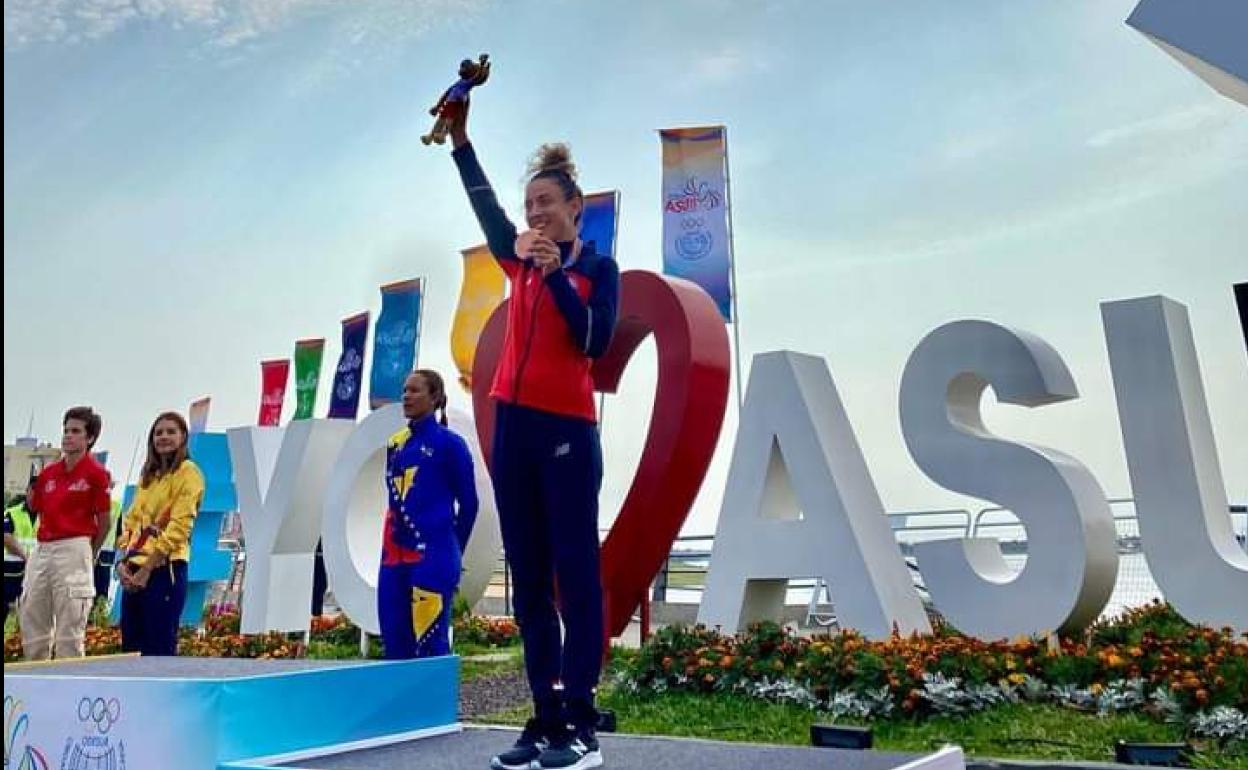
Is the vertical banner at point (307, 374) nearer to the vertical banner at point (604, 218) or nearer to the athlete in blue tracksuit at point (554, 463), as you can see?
the vertical banner at point (604, 218)

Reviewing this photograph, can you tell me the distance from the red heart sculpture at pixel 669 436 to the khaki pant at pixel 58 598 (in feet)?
7.61

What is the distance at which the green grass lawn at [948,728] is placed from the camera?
168 inches

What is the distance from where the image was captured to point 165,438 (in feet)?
18.0

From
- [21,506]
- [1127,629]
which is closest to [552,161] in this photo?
[1127,629]

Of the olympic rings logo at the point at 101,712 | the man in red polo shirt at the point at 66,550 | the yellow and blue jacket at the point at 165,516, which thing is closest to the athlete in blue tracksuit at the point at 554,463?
the olympic rings logo at the point at 101,712

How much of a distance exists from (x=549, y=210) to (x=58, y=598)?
395 centimetres

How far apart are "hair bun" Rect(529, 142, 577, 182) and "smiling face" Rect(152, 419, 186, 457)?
320 centimetres

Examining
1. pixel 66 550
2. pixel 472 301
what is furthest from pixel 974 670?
pixel 472 301

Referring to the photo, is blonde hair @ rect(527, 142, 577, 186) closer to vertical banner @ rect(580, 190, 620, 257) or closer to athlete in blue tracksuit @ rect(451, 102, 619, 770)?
athlete in blue tracksuit @ rect(451, 102, 619, 770)

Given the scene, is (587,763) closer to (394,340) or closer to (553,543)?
(553,543)

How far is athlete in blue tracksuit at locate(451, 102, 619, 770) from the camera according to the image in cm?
290

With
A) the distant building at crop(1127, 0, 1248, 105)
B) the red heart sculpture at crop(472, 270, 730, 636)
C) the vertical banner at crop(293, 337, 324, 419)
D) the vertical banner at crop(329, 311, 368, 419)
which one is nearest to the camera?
the distant building at crop(1127, 0, 1248, 105)

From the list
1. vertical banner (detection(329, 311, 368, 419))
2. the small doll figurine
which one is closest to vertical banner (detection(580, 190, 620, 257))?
vertical banner (detection(329, 311, 368, 419))

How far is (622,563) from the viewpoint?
6.55m
